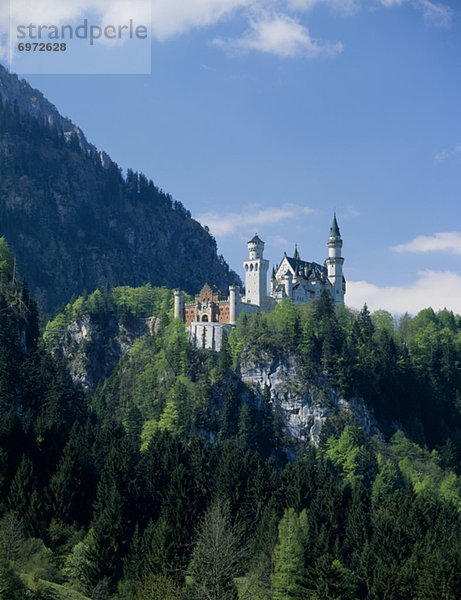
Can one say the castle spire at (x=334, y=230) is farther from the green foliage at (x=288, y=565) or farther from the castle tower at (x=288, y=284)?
the green foliage at (x=288, y=565)

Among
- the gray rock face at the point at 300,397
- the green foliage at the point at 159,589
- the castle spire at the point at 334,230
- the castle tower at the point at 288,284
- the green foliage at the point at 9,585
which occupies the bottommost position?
the green foliage at the point at 159,589

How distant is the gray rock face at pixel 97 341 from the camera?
172m

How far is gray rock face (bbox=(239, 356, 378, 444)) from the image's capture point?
138000mm

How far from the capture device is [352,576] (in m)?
68.4

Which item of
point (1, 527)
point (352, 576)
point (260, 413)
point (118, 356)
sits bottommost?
point (352, 576)

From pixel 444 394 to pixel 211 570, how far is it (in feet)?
313

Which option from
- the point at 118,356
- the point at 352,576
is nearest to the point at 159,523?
the point at 352,576

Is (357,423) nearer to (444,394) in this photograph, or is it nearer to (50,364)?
(444,394)

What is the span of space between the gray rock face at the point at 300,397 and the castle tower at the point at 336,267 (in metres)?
38.0

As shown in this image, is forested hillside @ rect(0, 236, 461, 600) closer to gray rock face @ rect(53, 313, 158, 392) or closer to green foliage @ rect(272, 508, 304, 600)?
green foliage @ rect(272, 508, 304, 600)

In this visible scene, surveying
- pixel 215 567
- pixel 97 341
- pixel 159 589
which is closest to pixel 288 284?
pixel 97 341

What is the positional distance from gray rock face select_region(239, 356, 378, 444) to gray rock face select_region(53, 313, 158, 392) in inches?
1456

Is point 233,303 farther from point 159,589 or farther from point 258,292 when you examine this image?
point 159,589

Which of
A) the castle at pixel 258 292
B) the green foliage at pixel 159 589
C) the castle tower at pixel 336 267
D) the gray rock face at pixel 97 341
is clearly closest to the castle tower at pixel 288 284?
the castle at pixel 258 292
